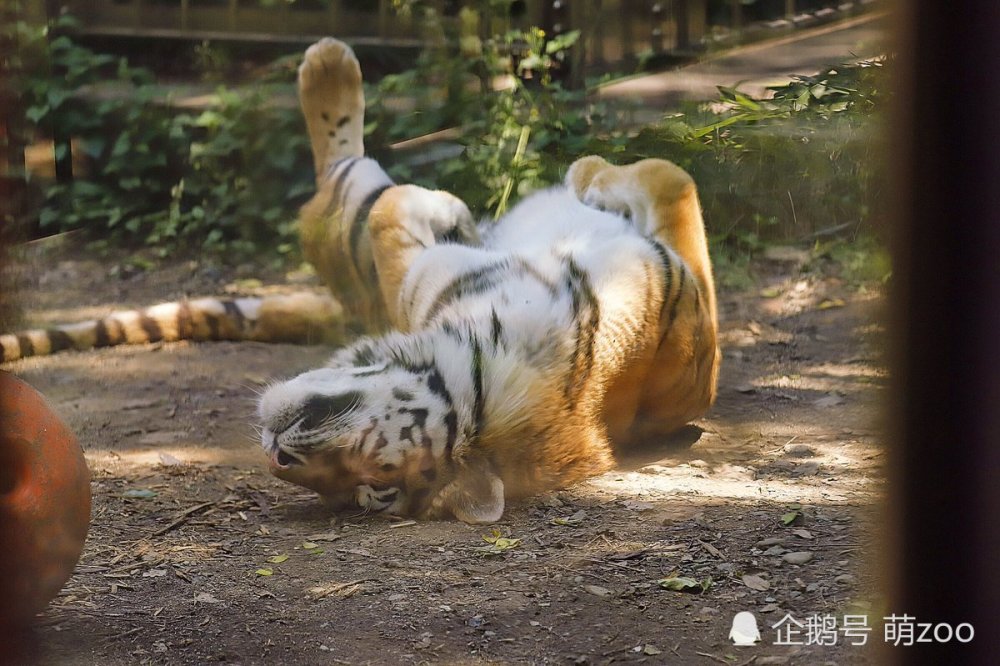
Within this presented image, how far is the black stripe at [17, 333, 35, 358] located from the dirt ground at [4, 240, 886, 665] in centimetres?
9

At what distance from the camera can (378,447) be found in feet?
8.10

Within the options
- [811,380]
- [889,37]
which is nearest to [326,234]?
[811,380]

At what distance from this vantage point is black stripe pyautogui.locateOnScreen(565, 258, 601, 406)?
2602mm

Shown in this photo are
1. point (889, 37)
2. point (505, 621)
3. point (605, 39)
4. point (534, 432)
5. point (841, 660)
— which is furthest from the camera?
point (605, 39)

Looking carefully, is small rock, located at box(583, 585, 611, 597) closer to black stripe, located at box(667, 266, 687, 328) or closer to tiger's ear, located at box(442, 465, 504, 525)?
tiger's ear, located at box(442, 465, 504, 525)

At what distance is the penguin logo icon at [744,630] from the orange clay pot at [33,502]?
1250mm

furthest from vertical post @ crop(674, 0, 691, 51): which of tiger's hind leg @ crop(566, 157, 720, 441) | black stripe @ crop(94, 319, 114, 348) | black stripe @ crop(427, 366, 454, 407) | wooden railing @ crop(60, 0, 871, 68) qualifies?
black stripe @ crop(94, 319, 114, 348)

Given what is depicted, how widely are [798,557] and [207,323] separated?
223 cm

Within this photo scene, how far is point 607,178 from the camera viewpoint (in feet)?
9.65

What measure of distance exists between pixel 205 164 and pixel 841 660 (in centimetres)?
246

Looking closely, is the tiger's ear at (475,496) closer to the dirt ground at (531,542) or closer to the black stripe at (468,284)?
the dirt ground at (531,542)

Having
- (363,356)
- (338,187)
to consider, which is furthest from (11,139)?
(363,356)

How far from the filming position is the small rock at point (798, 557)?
2.16 meters

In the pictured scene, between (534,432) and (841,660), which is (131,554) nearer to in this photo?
(534,432)
